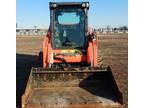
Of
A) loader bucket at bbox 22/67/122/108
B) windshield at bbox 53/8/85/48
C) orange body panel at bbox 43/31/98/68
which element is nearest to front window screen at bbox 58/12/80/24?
windshield at bbox 53/8/85/48

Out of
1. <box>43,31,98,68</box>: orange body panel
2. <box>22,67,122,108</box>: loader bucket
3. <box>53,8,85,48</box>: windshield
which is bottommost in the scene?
<box>22,67,122,108</box>: loader bucket

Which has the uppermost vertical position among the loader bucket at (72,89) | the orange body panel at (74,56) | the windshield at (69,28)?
the windshield at (69,28)

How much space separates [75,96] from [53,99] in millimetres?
587

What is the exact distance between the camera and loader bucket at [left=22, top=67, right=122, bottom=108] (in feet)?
26.6

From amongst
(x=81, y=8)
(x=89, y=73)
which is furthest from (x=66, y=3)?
(x=89, y=73)

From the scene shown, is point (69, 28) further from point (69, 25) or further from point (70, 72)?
point (70, 72)

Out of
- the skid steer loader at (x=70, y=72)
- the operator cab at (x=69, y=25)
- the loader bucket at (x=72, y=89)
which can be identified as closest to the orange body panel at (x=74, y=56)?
the skid steer loader at (x=70, y=72)

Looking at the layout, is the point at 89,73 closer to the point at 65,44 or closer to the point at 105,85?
the point at 105,85

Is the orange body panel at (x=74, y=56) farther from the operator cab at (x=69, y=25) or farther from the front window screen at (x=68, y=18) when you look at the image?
the front window screen at (x=68, y=18)

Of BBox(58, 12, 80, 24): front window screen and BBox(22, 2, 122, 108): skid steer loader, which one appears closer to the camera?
BBox(22, 2, 122, 108): skid steer loader

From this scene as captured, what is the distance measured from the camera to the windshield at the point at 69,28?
10.8 metres

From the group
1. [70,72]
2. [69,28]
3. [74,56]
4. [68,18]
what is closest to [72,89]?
[70,72]

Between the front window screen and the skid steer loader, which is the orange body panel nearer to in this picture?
the skid steer loader

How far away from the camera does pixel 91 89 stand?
9242 millimetres
